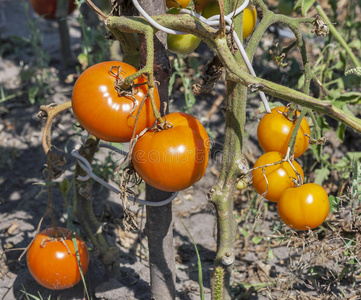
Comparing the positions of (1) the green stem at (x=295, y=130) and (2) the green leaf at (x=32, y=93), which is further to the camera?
(2) the green leaf at (x=32, y=93)

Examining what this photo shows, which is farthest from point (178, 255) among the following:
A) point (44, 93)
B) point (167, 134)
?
point (44, 93)

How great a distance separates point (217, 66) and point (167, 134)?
9.5 inches

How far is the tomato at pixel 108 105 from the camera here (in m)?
1.06

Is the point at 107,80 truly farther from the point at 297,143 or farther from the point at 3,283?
the point at 3,283

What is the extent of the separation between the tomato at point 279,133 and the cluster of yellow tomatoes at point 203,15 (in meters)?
0.25

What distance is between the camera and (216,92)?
2854mm

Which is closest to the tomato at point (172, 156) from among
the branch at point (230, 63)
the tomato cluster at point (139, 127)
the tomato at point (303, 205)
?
the tomato cluster at point (139, 127)

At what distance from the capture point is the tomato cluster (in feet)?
3.47

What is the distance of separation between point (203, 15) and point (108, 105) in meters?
0.43

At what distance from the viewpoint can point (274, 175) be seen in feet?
4.17

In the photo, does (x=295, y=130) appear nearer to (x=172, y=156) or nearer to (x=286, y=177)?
(x=286, y=177)

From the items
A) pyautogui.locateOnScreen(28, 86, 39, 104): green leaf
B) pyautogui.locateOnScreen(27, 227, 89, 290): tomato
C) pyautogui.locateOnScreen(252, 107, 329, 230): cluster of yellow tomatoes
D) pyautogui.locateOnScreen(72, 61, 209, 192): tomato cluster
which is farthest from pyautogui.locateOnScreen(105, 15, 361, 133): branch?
pyautogui.locateOnScreen(28, 86, 39, 104): green leaf

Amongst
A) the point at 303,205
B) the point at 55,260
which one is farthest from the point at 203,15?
the point at 55,260

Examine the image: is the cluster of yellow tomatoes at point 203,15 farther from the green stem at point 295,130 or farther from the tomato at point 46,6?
the tomato at point 46,6
